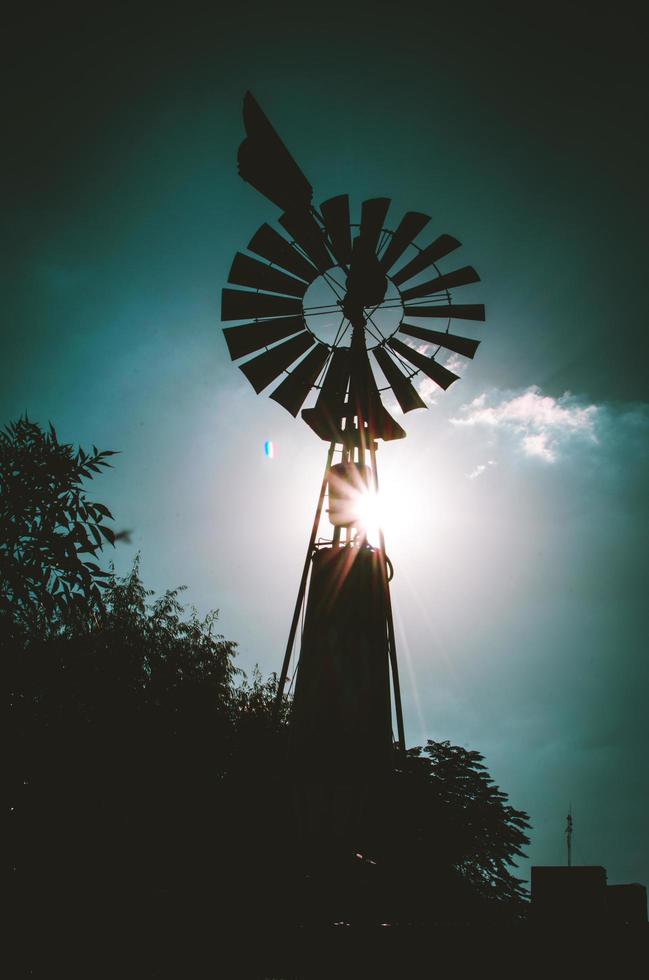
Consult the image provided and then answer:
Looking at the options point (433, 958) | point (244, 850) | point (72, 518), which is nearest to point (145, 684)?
point (244, 850)

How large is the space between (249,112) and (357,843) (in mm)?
9247

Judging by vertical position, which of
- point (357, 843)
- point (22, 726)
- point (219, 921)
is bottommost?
point (219, 921)

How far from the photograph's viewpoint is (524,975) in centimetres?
431

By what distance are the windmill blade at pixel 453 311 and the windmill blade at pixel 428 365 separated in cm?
59

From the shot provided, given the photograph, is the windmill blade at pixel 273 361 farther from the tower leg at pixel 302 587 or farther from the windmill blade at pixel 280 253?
the tower leg at pixel 302 587

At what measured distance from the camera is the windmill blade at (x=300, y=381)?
30.7ft

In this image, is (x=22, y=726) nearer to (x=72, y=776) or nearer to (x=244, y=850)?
(x=72, y=776)

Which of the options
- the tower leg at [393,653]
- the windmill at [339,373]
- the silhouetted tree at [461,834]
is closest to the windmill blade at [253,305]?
the windmill at [339,373]

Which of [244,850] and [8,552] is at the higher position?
[8,552]

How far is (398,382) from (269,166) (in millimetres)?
3784

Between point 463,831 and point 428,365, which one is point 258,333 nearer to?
point 428,365

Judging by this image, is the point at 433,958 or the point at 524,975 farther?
the point at 433,958

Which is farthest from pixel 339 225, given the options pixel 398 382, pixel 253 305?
pixel 398 382

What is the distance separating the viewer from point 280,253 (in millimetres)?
9094
